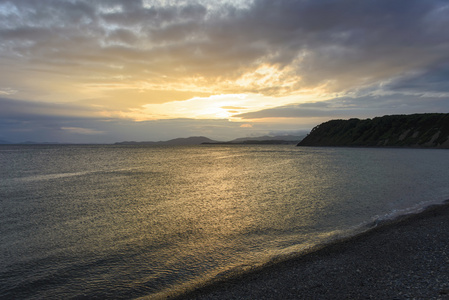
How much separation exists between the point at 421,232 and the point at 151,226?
14388mm

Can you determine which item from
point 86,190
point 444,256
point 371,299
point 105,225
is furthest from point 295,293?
point 86,190

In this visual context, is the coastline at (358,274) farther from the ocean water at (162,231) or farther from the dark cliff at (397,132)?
the dark cliff at (397,132)

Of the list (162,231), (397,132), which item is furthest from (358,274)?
(397,132)

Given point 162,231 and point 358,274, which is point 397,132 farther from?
point 358,274

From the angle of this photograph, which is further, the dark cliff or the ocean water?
the dark cliff

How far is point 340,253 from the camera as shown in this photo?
11117 millimetres

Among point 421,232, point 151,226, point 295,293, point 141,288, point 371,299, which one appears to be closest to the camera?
point 371,299

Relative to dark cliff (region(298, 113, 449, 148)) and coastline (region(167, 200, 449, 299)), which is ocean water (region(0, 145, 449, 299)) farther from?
dark cliff (region(298, 113, 449, 148))

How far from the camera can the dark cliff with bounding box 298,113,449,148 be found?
138625mm

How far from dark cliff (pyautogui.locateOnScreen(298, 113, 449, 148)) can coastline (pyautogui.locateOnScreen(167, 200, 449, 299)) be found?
151m

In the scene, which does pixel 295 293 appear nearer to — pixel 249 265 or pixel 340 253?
pixel 249 265

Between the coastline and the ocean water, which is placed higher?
the coastline

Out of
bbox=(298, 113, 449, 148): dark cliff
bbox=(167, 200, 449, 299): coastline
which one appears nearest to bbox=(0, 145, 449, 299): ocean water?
bbox=(167, 200, 449, 299): coastline

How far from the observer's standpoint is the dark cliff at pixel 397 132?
455ft
